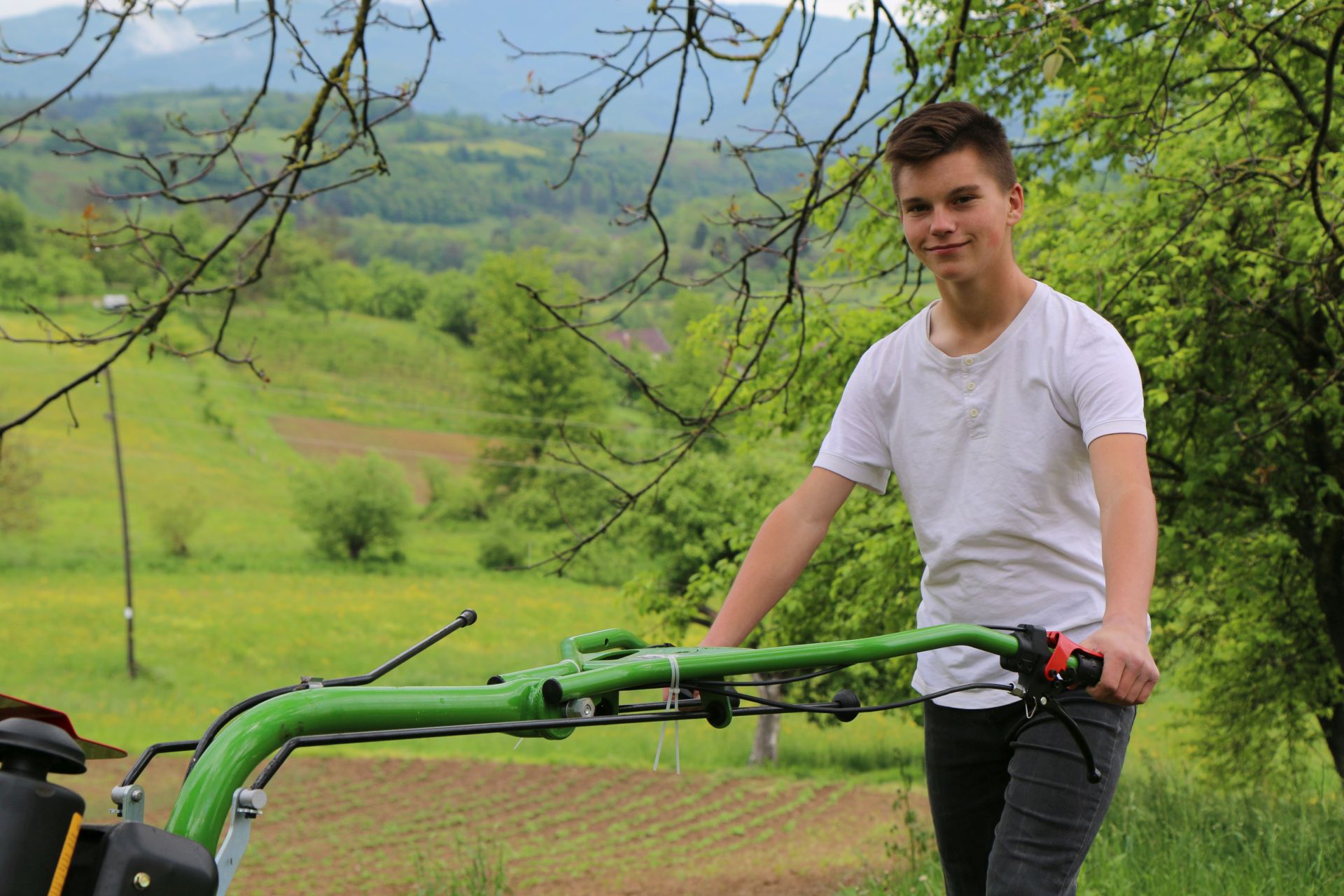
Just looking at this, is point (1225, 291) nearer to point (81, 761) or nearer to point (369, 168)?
point (369, 168)

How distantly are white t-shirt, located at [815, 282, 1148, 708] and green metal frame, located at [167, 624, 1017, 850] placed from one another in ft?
1.07

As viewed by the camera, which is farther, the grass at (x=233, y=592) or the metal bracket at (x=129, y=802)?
the grass at (x=233, y=592)

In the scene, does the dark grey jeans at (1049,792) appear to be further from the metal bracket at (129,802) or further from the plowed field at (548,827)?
the plowed field at (548,827)

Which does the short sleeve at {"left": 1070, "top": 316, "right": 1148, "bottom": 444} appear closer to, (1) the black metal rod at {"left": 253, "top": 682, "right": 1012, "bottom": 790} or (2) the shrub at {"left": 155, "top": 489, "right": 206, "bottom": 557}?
(1) the black metal rod at {"left": 253, "top": 682, "right": 1012, "bottom": 790}

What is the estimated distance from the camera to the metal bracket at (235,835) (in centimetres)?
128

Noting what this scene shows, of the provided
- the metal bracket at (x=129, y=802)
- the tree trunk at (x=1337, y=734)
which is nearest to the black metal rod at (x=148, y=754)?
the metal bracket at (x=129, y=802)

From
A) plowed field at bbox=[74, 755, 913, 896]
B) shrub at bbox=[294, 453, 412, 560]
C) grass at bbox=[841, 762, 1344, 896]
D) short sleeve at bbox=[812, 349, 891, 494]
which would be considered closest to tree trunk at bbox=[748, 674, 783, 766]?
plowed field at bbox=[74, 755, 913, 896]

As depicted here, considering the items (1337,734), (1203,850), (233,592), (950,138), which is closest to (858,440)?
(950,138)

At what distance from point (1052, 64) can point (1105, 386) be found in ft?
7.00

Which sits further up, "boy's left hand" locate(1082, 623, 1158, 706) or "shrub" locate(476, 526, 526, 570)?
"boy's left hand" locate(1082, 623, 1158, 706)

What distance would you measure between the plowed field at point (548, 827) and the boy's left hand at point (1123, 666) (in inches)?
421

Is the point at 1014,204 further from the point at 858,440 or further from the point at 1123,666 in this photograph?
the point at 1123,666

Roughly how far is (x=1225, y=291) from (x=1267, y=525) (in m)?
2.18

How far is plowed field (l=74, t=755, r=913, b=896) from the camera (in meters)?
17.0
